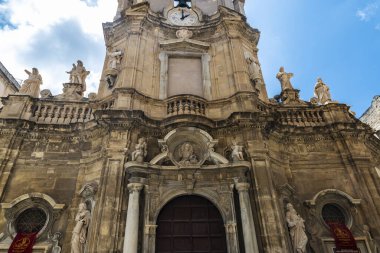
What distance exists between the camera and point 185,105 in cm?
1077

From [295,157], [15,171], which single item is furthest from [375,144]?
[15,171]

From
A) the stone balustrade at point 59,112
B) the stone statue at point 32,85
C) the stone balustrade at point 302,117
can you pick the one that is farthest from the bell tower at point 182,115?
Answer: the stone statue at point 32,85

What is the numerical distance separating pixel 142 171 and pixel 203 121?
279 centimetres

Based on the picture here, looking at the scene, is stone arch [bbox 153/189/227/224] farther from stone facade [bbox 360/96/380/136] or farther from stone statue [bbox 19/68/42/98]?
stone facade [bbox 360/96/380/136]

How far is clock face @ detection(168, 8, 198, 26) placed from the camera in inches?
605

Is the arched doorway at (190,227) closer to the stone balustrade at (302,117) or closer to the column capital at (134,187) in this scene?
the column capital at (134,187)

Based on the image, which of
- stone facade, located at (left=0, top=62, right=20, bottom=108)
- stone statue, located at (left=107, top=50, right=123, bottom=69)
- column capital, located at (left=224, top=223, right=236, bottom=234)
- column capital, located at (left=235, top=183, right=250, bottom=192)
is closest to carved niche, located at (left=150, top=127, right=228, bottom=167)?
column capital, located at (left=235, top=183, right=250, bottom=192)

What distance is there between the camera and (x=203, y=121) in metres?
10.2

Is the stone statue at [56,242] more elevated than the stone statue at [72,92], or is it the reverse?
the stone statue at [72,92]

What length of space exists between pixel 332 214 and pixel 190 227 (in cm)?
503

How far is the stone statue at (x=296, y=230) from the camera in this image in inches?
329

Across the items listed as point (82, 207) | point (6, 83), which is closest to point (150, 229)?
point (82, 207)

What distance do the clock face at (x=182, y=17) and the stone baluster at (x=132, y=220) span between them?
32.0ft

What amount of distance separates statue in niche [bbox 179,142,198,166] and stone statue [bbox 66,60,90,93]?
633 centimetres
